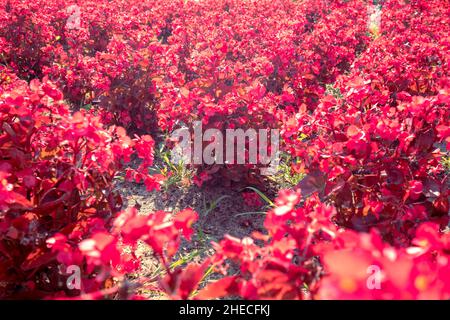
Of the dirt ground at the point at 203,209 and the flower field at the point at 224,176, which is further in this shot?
the dirt ground at the point at 203,209

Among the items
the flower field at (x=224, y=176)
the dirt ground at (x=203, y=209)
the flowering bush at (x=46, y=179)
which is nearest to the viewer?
the flower field at (x=224, y=176)

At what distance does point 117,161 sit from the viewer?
191 cm

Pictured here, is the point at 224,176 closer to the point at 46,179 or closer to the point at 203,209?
the point at 203,209

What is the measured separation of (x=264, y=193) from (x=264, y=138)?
1.60ft

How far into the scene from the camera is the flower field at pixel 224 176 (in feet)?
3.49

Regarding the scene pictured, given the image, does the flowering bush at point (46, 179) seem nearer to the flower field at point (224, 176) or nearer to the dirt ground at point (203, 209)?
the flower field at point (224, 176)

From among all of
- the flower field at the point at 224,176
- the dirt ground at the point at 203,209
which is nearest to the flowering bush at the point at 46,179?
the flower field at the point at 224,176

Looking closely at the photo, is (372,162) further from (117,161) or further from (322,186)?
(117,161)

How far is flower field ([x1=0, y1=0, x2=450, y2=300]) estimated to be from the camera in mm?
1062

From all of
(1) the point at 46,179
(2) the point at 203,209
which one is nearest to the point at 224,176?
(2) the point at 203,209

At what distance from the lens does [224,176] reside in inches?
132

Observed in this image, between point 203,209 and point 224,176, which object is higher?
point 224,176

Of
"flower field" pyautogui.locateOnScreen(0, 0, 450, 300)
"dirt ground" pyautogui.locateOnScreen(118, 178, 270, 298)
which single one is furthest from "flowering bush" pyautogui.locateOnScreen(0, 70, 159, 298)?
"dirt ground" pyautogui.locateOnScreen(118, 178, 270, 298)
